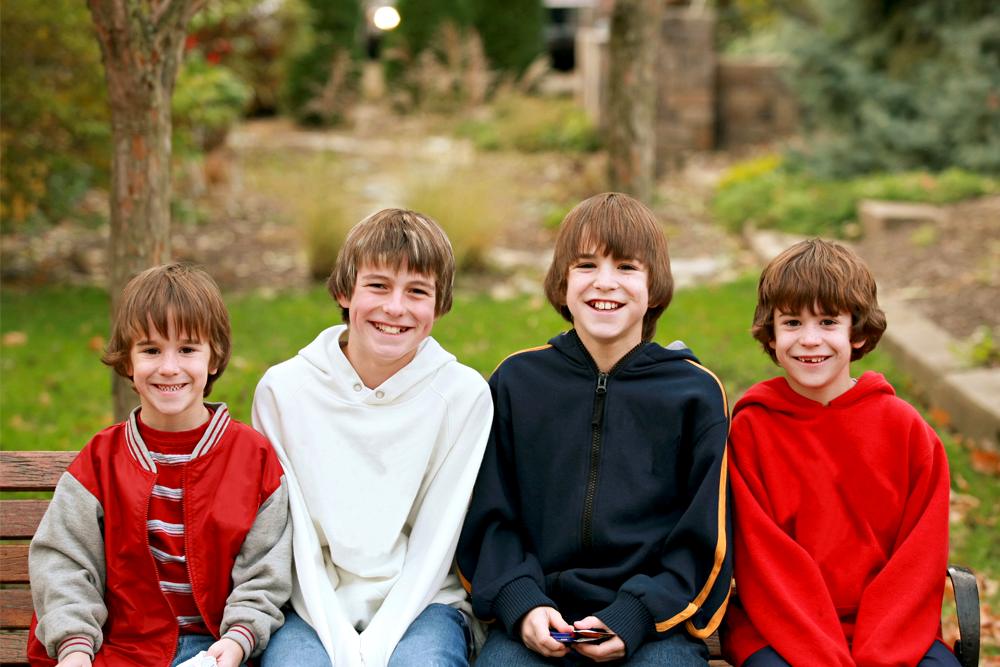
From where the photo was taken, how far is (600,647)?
2.21 metres

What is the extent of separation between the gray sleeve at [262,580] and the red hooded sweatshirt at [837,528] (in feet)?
3.92

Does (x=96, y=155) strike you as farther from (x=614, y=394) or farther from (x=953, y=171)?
(x=953, y=171)

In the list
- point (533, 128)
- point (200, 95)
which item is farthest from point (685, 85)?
point (200, 95)

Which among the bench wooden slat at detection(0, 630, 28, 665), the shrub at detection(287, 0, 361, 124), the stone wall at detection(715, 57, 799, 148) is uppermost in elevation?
the shrub at detection(287, 0, 361, 124)

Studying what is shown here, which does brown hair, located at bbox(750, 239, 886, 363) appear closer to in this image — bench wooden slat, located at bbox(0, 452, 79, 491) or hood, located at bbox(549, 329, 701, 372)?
hood, located at bbox(549, 329, 701, 372)

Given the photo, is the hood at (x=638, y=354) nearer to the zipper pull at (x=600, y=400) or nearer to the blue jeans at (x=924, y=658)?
the zipper pull at (x=600, y=400)

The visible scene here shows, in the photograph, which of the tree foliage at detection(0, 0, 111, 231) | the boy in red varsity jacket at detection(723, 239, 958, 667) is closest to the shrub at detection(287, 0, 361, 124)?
Answer: the tree foliage at detection(0, 0, 111, 231)

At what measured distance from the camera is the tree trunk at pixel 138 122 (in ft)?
9.95

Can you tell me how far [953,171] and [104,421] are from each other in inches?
306

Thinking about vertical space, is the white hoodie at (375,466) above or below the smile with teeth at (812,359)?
below

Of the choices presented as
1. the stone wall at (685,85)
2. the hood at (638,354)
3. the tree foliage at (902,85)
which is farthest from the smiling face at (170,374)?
the stone wall at (685,85)

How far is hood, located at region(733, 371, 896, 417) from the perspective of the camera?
2375 mm

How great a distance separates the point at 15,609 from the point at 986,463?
4294mm

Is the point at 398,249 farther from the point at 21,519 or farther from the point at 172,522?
the point at 21,519
